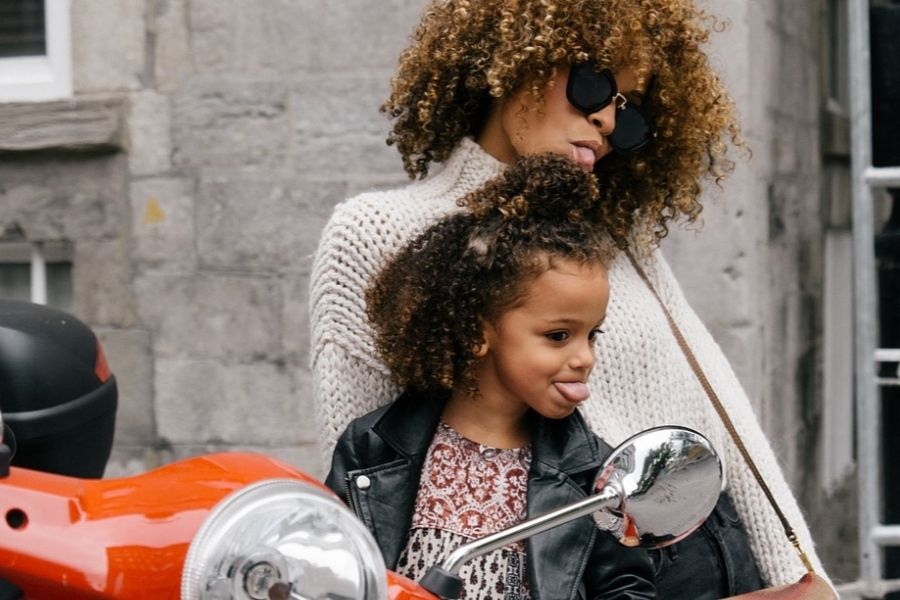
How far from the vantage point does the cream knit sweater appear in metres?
2.22

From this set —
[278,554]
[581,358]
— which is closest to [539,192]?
[581,358]

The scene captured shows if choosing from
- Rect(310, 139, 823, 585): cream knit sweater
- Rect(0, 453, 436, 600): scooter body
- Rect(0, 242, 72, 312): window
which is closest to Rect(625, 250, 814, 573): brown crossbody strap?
Rect(310, 139, 823, 585): cream knit sweater

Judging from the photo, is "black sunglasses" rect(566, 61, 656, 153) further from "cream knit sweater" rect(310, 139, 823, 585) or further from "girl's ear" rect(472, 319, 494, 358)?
"girl's ear" rect(472, 319, 494, 358)

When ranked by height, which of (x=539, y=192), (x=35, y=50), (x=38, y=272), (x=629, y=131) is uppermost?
(x=35, y=50)

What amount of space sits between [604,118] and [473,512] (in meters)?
0.69

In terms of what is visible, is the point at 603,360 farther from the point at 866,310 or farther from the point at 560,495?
the point at 866,310

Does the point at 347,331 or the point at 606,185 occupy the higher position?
the point at 606,185

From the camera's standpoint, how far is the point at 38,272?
14.9 ft

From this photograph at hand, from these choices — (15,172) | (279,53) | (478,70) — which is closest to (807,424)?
(279,53)

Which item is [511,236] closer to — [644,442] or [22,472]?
[644,442]

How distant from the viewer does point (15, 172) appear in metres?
4.45

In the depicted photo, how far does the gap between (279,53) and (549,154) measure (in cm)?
233

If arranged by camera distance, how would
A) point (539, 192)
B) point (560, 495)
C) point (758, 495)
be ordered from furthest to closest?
1. point (758, 495)
2. point (539, 192)
3. point (560, 495)

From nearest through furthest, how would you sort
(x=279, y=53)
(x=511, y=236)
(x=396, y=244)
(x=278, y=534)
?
(x=278, y=534), (x=511, y=236), (x=396, y=244), (x=279, y=53)
